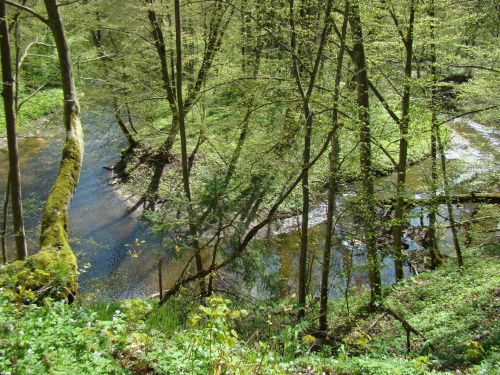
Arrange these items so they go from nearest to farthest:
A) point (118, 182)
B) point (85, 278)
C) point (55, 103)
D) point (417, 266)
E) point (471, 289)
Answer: point (471, 289)
point (85, 278)
point (417, 266)
point (118, 182)
point (55, 103)

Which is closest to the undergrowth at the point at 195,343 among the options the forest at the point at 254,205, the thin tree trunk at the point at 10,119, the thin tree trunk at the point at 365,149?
the forest at the point at 254,205

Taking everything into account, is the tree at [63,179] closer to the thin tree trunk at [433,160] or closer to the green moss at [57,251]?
the green moss at [57,251]

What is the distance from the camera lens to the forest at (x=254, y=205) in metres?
2.40

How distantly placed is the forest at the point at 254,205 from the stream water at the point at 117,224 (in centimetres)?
7

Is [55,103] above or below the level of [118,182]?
above

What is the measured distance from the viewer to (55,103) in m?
17.2

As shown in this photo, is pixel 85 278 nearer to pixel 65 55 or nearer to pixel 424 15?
pixel 65 55

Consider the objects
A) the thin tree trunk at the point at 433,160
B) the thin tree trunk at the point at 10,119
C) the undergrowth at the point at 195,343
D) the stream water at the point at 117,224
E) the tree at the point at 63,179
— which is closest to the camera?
the undergrowth at the point at 195,343

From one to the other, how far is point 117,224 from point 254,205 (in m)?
6.56

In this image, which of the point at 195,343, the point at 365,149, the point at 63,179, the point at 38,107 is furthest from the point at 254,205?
the point at 38,107

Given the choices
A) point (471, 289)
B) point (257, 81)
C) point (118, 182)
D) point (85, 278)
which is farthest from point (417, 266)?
point (118, 182)

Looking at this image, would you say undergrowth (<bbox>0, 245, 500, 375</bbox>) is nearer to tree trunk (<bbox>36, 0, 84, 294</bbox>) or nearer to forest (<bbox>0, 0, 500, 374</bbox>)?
forest (<bbox>0, 0, 500, 374</bbox>)

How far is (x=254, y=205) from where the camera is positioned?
5.68 meters

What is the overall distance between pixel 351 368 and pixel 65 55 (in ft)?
14.1
